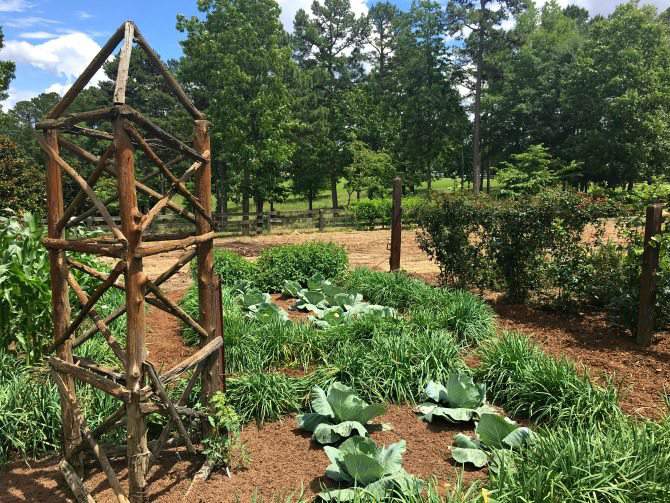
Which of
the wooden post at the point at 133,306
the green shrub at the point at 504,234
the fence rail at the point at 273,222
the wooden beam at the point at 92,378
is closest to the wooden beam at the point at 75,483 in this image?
the wooden post at the point at 133,306

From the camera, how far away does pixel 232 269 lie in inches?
361

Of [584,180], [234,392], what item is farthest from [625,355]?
[584,180]

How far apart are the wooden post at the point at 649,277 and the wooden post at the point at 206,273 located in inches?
194

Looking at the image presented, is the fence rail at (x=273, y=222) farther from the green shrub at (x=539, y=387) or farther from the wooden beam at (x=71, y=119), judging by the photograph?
the wooden beam at (x=71, y=119)

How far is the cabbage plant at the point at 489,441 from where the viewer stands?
3367 mm

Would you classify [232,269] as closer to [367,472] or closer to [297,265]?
[297,265]

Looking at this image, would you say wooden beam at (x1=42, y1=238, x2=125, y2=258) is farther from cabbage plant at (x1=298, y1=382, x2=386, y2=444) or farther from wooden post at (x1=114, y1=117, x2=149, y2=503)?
cabbage plant at (x1=298, y1=382, x2=386, y2=444)

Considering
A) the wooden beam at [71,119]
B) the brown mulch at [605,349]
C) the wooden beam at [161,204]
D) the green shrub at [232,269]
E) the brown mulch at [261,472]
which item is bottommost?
the brown mulch at [261,472]

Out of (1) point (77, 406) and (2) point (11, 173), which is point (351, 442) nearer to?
(1) point (77, 406)

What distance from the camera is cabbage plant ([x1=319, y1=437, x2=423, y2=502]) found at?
9.44 ft

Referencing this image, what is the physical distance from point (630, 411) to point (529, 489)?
2079 millimetres

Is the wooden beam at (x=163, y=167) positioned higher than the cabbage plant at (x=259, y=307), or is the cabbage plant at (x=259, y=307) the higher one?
the wooden beam at (x=163, y=167)

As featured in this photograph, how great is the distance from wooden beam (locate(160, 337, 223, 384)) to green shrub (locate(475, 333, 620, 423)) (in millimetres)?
2466

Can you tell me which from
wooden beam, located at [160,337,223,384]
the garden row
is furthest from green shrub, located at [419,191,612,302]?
wooden beam, located at [160,337,223,384]
